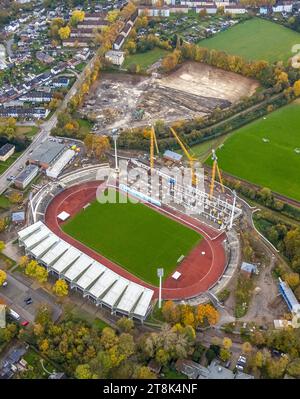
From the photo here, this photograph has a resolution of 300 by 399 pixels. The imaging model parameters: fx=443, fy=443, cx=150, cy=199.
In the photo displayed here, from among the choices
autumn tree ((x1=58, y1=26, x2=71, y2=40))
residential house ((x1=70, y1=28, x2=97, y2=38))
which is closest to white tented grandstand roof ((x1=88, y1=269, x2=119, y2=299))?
autumn tree ((x1=58, y1=26, x2=71, y2=40))

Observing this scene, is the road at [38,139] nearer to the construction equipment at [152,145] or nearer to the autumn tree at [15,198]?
the autumn tree at [15,198]

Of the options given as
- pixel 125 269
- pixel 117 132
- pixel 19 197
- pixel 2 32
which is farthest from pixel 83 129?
pixel 2 32

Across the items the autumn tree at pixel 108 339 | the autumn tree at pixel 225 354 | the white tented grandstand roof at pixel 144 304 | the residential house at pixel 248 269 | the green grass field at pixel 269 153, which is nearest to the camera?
the autumn tree at pixel 108 339

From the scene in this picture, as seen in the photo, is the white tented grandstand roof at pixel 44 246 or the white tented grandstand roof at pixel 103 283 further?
the white tented grandstand roof at pixel 44 246

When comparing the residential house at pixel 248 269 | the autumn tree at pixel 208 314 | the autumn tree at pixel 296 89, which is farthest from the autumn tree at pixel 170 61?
the autumn tree at pixel 208 314

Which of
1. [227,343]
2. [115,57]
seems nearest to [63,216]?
[227,343]

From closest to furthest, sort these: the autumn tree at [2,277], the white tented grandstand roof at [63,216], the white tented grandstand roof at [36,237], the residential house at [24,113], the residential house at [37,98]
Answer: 1. the autumn tree at [2,277]
2. the white tented grandstand roof at [36,237]
3. the white tented grandstand roof at [63,216]
4. the residential house at [24,113]
5. the residential house at [37,98]
